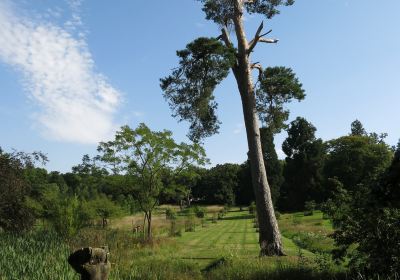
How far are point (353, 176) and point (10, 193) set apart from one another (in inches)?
1820

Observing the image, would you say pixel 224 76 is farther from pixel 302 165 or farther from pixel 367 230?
pixel 302 165

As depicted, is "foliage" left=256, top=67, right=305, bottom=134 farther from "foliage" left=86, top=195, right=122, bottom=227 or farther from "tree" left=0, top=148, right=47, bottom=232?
"foliage" left=86, top=195, right=122, bottom=227

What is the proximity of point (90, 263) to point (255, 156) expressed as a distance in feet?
34.5

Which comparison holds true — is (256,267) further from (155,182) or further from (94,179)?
(94,179)

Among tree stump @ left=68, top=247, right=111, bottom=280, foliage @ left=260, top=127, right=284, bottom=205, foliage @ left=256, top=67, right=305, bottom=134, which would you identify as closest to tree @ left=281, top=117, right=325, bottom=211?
foliage @ left=260, top=127, right=284, bottom=205

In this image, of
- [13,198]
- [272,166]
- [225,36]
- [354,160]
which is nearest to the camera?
[225,36]

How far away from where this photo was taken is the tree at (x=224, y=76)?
1387 cm

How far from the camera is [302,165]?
5694cm

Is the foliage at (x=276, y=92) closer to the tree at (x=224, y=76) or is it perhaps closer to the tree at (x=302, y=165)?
the tree at (x=224, y=76)

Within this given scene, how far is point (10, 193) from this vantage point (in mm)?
16766

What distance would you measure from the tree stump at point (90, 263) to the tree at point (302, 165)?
2088 inches

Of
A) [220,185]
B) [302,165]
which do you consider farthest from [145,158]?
[220,185]

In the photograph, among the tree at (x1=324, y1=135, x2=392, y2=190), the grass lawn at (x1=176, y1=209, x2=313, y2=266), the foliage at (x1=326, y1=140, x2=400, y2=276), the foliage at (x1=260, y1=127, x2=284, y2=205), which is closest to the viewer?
the foliage at (x1=326, y1=140, x2=400, y2=276)

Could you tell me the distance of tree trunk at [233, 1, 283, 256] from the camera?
13.4 m
